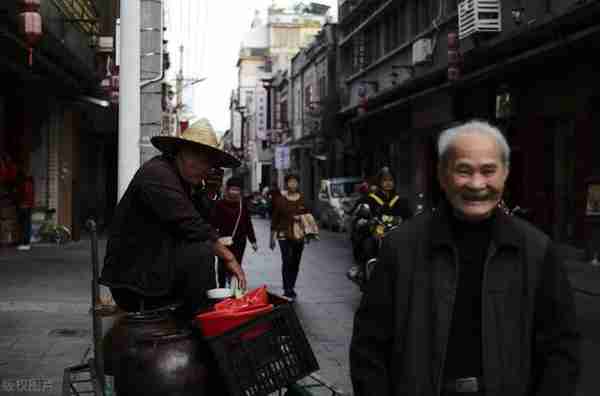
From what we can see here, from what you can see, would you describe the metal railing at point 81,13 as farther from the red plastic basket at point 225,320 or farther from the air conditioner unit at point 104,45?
the red plastic basket at point 225,320

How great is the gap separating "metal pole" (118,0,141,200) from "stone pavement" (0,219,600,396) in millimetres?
1776

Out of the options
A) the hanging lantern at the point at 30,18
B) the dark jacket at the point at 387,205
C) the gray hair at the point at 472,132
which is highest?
the hanging lantern at the point at 30,18

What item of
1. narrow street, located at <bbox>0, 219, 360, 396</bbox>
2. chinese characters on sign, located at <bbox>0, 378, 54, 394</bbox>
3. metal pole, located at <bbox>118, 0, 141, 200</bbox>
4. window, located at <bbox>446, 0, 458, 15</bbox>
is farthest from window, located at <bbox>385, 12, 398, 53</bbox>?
chinese characters on sign, located at <bbox>0, 378, 54, 394</bbox>

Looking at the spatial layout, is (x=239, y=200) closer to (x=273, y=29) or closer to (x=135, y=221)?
(x=135, y=221)

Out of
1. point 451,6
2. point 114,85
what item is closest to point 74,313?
point 114,85

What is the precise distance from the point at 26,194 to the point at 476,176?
1708cm

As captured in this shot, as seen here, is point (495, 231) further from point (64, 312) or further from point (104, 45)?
point (104, 45)

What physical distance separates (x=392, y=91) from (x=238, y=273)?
24.0 metres

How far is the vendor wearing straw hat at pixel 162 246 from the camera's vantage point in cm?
Answer: 426

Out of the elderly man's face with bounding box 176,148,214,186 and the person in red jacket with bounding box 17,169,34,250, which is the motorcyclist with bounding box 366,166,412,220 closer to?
the elderly man's face with bounding box 176,148,214,186

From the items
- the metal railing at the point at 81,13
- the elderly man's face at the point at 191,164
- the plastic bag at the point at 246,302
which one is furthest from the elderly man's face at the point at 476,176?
the metal railing at the point at 81,13

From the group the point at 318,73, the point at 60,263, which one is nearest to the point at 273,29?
the point at 318,73

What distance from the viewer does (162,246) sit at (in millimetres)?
4328

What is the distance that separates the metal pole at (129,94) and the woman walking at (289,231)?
12.0ft
